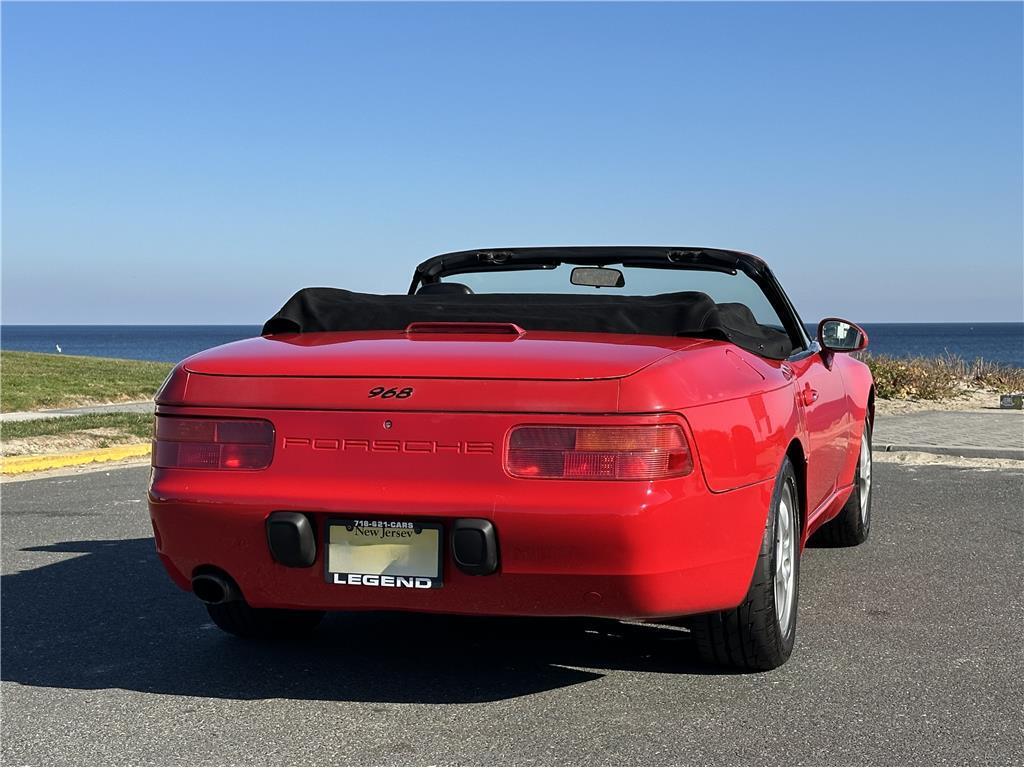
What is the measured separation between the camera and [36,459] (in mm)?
10281

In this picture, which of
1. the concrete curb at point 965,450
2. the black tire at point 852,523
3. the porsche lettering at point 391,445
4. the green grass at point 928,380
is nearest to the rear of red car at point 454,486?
the porsche lettering at point 391,445

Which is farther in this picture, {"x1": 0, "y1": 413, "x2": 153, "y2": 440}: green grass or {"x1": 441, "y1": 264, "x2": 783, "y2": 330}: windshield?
{"x1": 0, "y1": 413, "x2": 153, "y2": 440}: green grass

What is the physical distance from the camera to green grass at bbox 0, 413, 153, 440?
11.8 metres

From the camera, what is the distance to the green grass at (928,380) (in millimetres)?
17500

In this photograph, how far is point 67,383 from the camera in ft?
61.5

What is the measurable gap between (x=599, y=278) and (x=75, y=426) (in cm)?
835

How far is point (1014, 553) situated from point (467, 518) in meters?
3.88

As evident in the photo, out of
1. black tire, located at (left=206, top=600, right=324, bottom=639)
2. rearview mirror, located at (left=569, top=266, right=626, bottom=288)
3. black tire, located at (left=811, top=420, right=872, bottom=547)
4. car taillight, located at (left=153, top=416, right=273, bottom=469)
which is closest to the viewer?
car taillight, located at (left=153, top=416, right=273, bottom=469)

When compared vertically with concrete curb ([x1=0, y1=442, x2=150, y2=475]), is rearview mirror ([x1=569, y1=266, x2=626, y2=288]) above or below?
above

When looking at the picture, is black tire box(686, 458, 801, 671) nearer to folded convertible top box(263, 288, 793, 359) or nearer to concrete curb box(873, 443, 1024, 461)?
folded convertible top box(263, 288, 793, 359)

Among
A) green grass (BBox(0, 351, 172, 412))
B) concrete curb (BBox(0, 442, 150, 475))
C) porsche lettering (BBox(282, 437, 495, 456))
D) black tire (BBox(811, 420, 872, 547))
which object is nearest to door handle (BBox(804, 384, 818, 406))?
black tire (BBox(811, 420, 872, 547))

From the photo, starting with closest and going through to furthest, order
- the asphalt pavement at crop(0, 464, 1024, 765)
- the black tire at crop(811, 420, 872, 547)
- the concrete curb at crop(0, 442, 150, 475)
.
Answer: the asphalt pavement at crop(0, 464, 1024, 765) < the black tire at crop(811, 420, 872, 547) < the concrete curb at crop(0, 442, 150, 475)

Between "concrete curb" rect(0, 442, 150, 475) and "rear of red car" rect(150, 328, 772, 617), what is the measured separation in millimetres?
6858

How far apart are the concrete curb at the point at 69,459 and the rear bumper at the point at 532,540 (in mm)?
6864
